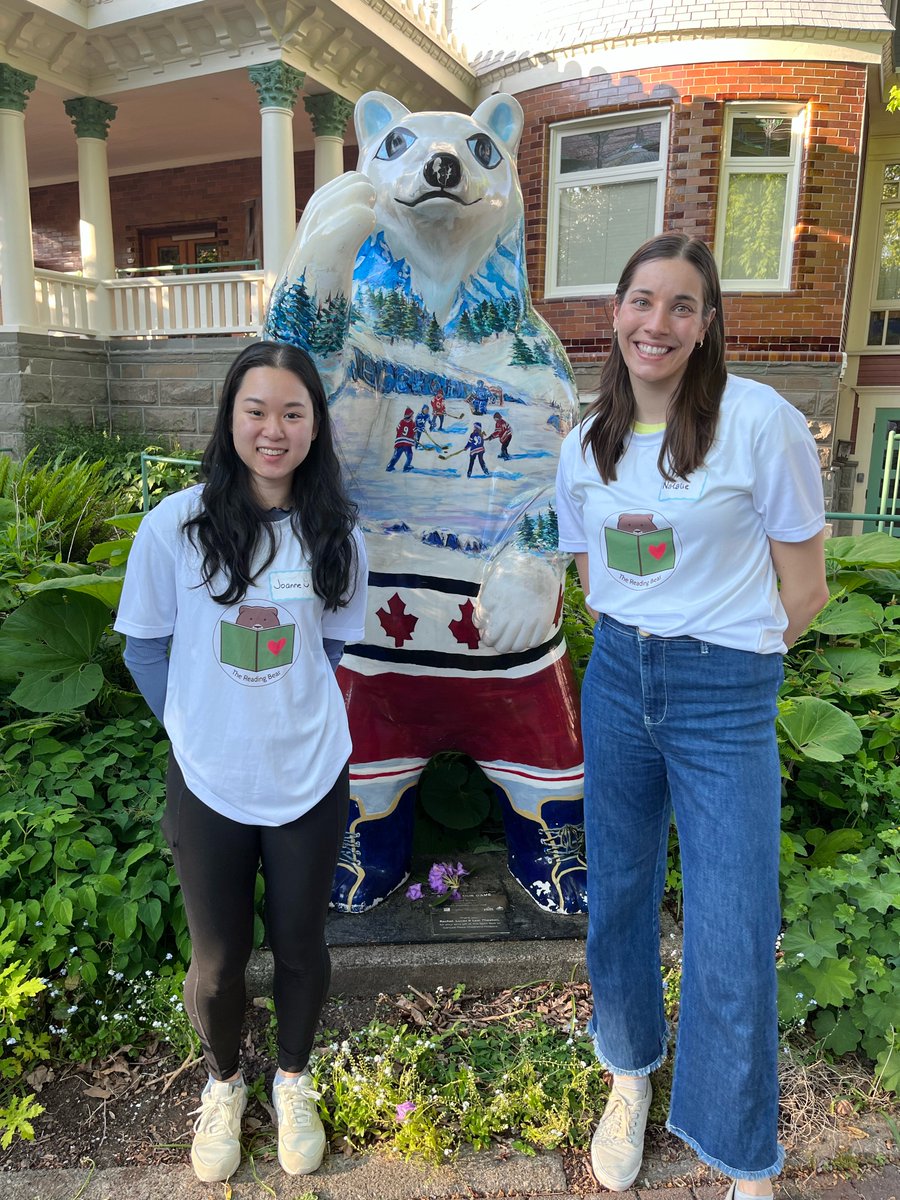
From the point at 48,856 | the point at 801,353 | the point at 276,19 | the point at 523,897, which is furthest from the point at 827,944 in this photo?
the point at 276,19

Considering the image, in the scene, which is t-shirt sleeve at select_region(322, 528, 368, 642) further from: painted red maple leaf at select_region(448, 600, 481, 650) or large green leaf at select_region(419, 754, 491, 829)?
large green leaf at select_region(419, 754, 491, 829)

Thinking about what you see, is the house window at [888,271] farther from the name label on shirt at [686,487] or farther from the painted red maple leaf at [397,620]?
the name label on shirt at [686,487]

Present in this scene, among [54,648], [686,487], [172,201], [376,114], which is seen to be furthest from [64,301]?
[686,487]

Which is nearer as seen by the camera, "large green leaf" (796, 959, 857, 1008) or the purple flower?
"large green leaf" (796, 959, 857, 1008)

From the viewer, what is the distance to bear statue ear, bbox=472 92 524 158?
234 cm

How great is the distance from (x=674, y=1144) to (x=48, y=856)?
5.35 ft

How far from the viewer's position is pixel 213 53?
7.97m

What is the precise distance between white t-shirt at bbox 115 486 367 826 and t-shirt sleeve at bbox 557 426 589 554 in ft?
1.80

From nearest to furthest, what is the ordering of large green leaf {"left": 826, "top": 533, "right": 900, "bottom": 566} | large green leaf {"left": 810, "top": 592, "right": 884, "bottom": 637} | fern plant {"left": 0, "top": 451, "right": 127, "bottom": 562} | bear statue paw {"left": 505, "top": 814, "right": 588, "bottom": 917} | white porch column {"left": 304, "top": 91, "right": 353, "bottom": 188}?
bear statue paw {"left": 505, "top": 814, "right": 588, "bottom": 917}, large green leaf {"left": 810, "top": 592, "right": 884, "bottom": 637}, large green leaf {"left": 826, "top": 533, "right": 900, "bottom": 566}, fern plant {"left": 0, "top": 451, "right": 127, "bottom": 562}, white porch column {"left": 304, "top": 91, "right": 353, "bottom": 188}

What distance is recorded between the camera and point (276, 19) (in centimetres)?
746

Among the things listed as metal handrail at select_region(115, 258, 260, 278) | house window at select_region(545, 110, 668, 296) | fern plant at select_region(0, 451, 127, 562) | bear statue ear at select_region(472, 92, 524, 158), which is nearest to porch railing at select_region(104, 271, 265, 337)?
metal handrail at select_region(115, 258, 260, 278)

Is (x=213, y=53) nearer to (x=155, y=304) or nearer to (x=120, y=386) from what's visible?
(x=155, y=304)

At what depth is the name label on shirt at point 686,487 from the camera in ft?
4.98

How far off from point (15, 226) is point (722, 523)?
8.48 meters
